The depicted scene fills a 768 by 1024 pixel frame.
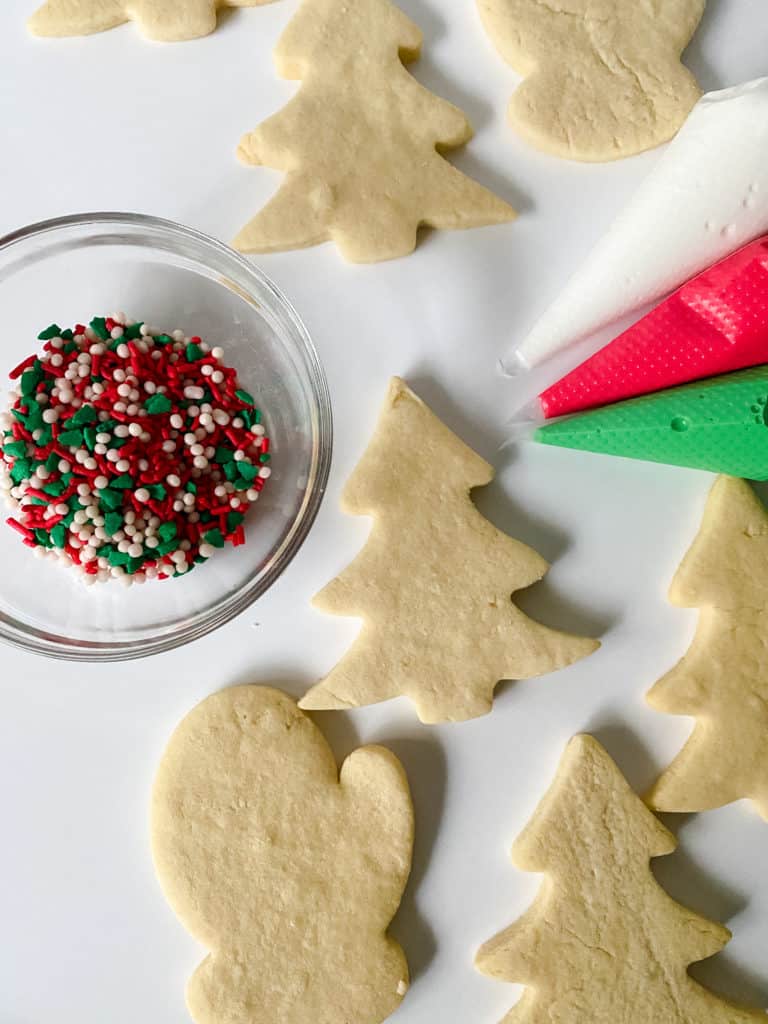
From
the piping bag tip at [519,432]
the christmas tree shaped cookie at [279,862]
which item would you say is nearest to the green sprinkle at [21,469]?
the christmas tree shaped cookie at [279,862]

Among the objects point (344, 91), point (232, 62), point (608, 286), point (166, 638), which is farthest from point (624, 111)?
point (166, 638)

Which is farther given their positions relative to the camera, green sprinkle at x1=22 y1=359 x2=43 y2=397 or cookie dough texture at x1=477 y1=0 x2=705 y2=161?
cookie dough texture at x1=477 y1=0 x2=705 y2=161

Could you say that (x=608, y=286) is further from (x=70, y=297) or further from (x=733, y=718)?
(x=70, y=297)

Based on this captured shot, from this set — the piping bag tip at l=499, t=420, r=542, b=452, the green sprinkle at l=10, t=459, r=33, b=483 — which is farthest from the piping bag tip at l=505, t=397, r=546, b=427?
the green sprinkle at l=10, t=459, r=33, b=483

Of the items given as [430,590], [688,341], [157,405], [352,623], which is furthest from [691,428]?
[157,405]

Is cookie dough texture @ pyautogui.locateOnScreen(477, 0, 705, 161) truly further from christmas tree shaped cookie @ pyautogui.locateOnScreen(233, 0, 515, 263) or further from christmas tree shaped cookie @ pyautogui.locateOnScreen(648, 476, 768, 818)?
christmas tree shaped cookie @ pyautogui.locateOnScreen(648, 476, 768, 818)

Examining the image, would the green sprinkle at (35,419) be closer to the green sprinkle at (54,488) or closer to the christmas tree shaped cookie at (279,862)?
the green sprinkle at (54,488)
